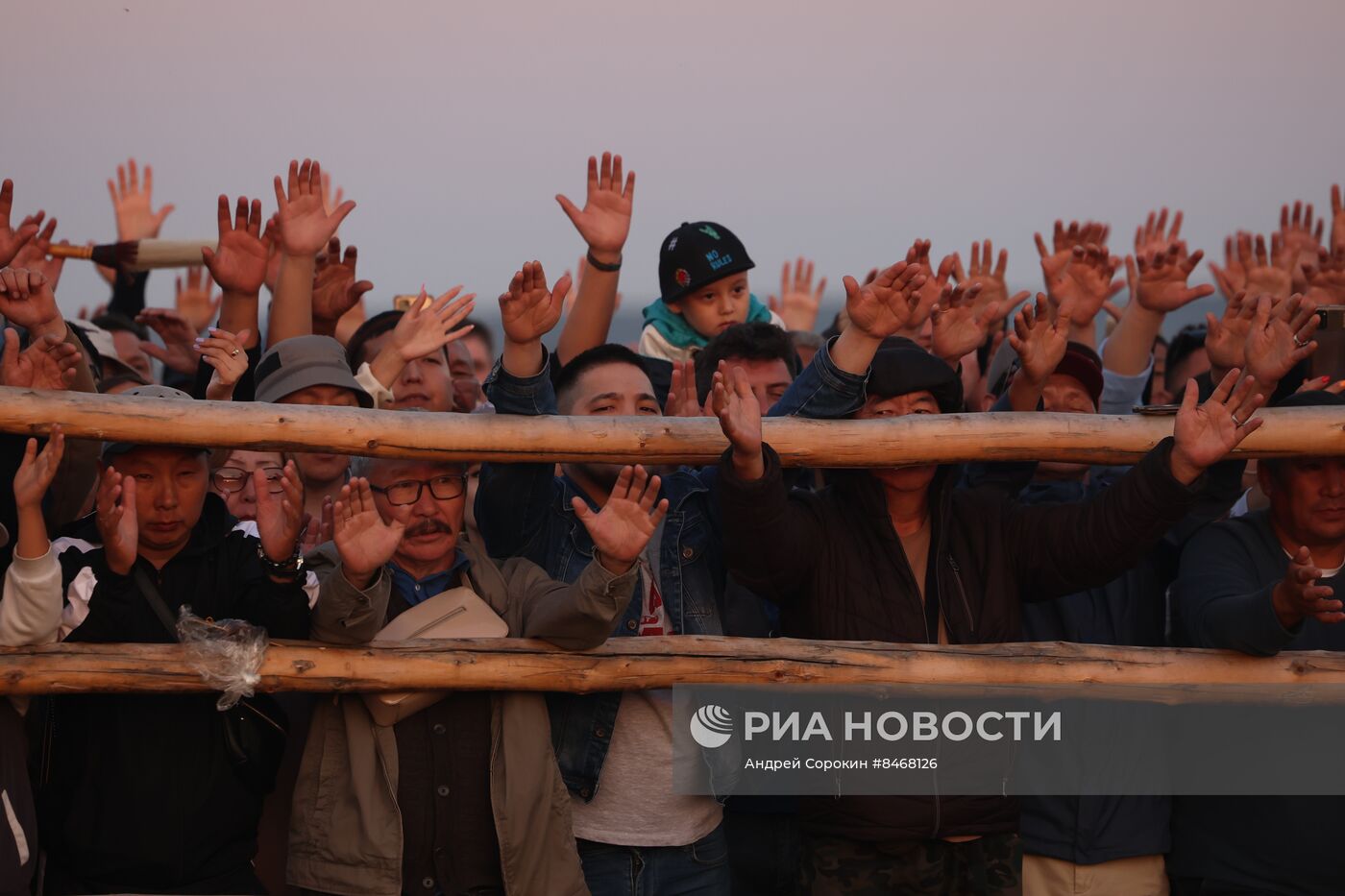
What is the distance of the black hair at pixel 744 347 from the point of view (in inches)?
203

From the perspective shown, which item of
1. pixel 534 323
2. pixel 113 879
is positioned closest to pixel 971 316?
pixel 534 323

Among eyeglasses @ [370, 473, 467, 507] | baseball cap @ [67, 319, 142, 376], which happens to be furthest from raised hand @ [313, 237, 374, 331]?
eyeglasses @ [370, 473, 467, 507]

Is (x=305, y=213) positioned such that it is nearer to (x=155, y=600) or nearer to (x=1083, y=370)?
(x=155, y=600)

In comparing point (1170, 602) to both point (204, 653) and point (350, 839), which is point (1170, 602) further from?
point (204, 653)

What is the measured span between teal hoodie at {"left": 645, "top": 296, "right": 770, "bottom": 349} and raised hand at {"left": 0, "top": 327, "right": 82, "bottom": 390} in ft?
8.84

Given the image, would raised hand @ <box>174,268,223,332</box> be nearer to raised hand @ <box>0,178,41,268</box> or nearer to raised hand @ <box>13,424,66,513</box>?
raised hand @ <box>0,178,41,268</box>

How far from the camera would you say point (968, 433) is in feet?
13.1

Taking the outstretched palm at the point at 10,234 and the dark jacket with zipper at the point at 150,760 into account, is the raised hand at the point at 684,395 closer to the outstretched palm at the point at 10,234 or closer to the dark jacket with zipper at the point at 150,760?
the dark jacket with zipper at the point at 150,760

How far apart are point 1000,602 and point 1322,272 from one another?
322 centimetres

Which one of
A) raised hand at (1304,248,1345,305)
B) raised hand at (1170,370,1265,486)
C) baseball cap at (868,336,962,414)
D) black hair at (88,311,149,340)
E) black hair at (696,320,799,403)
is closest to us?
raised hand at (1170,370,1265,486)

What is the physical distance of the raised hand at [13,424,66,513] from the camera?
3.50 meters

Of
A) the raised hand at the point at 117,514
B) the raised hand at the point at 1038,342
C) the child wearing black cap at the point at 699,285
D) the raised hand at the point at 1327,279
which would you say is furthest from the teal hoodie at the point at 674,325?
the raised hand at the point at 117,514

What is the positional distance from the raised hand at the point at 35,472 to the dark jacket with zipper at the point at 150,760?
0.36 metres

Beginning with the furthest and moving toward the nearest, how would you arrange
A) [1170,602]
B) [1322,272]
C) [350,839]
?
[1322,272] < [1170,602] < [350,839]
